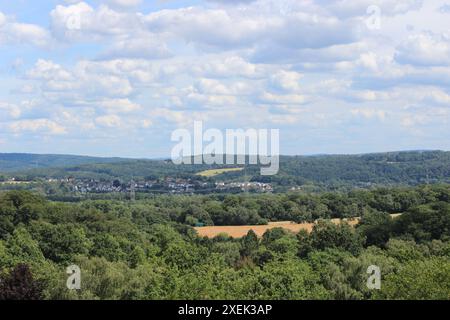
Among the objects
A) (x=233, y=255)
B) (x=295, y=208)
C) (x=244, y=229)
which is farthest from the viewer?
(x=295, y=208)

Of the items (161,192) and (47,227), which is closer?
(47,227)

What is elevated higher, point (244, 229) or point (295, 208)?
point (295, 208)

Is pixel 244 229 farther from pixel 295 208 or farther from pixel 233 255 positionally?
pixel 233 255

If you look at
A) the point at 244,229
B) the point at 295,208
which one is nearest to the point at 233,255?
the point at 244,229

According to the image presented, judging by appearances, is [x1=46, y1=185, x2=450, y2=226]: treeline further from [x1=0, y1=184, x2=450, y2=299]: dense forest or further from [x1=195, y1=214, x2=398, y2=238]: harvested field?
[x1=195, y1=214, x2=398, y2=238]: harvested field

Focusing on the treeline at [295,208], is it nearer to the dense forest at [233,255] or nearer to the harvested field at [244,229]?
the dense forest at [233,255]

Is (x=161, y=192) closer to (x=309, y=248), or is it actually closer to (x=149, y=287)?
(x=309, y=248)

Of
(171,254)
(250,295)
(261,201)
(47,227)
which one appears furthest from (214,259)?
(261,201)

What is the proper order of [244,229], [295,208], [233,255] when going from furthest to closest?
[295,208], [244,229], [233,255]

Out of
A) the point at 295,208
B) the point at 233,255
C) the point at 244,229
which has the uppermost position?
the point at 295,208
